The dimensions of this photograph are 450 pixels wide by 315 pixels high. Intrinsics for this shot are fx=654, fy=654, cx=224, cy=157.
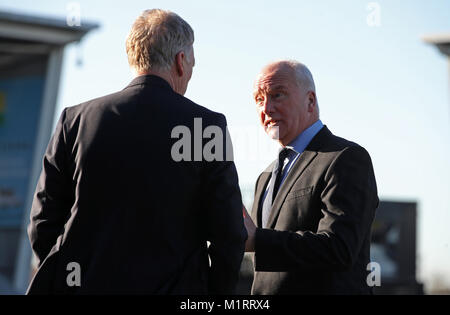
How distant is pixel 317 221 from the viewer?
9.93 feet

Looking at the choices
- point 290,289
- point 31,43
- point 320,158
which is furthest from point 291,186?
point 31,43

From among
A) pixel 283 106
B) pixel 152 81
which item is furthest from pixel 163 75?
pixel 283 106

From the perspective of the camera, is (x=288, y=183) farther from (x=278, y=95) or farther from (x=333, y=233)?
(x=278, y=95)

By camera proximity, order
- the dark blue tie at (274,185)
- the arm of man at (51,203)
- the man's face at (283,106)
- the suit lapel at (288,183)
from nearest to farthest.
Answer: the arm of man at (51,203) → the suit lapel at (288,183) → the dark blue tie at (274,185) → the man's face at (283,106)

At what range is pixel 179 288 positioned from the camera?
2.34m

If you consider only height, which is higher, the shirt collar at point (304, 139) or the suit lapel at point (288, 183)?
the shirt collar at point (304, 139)

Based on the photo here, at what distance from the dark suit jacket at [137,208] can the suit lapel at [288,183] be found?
70 cm

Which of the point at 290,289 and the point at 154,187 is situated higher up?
the point at 154,187

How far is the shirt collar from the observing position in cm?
333

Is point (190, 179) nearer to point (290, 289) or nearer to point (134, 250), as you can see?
point (134, 250)

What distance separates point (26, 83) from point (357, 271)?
8062 mm

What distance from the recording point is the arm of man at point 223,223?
2385mm

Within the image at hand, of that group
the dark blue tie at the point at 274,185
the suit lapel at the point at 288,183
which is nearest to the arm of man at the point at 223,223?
the suit lapel at the point at 288,183

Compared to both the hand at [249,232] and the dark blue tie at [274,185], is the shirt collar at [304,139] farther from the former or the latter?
the hand at [249,232]
